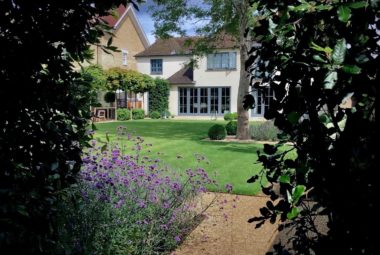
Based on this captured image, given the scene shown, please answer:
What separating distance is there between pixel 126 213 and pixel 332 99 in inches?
129

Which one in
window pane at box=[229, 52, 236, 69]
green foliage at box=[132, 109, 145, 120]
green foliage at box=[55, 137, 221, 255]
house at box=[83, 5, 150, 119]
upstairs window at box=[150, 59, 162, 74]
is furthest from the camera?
upstairs window at box=[150, 59, 162, 74]

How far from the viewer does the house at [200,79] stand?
35562 mm

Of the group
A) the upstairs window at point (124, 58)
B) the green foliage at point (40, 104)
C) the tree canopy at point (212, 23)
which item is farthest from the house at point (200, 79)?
the green foliage at point (40, 104)

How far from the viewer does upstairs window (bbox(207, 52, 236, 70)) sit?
35.4 metres

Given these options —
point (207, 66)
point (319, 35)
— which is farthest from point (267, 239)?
point (207, 66)

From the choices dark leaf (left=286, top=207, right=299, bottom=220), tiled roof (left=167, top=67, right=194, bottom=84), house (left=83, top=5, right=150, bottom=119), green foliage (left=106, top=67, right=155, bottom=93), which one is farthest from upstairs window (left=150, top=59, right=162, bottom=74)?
dark leaf (left=286, top=207, right=299, bottom=220)

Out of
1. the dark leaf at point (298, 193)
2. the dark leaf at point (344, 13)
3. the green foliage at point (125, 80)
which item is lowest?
the dark leaf at point (298, 193)

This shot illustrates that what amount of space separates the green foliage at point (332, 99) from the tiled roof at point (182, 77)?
→ 35.4 meters

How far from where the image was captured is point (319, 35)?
71.1 inches

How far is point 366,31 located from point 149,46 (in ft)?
134

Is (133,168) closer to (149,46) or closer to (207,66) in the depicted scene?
(207,66)

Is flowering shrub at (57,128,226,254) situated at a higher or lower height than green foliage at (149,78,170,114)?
lower

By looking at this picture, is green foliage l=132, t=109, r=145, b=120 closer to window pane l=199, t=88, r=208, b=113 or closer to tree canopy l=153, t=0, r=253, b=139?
window pane l=199, t=88, r=208, b=113

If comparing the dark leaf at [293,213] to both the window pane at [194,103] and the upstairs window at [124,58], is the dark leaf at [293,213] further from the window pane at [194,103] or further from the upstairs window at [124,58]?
the upstairs window at [124,58]
